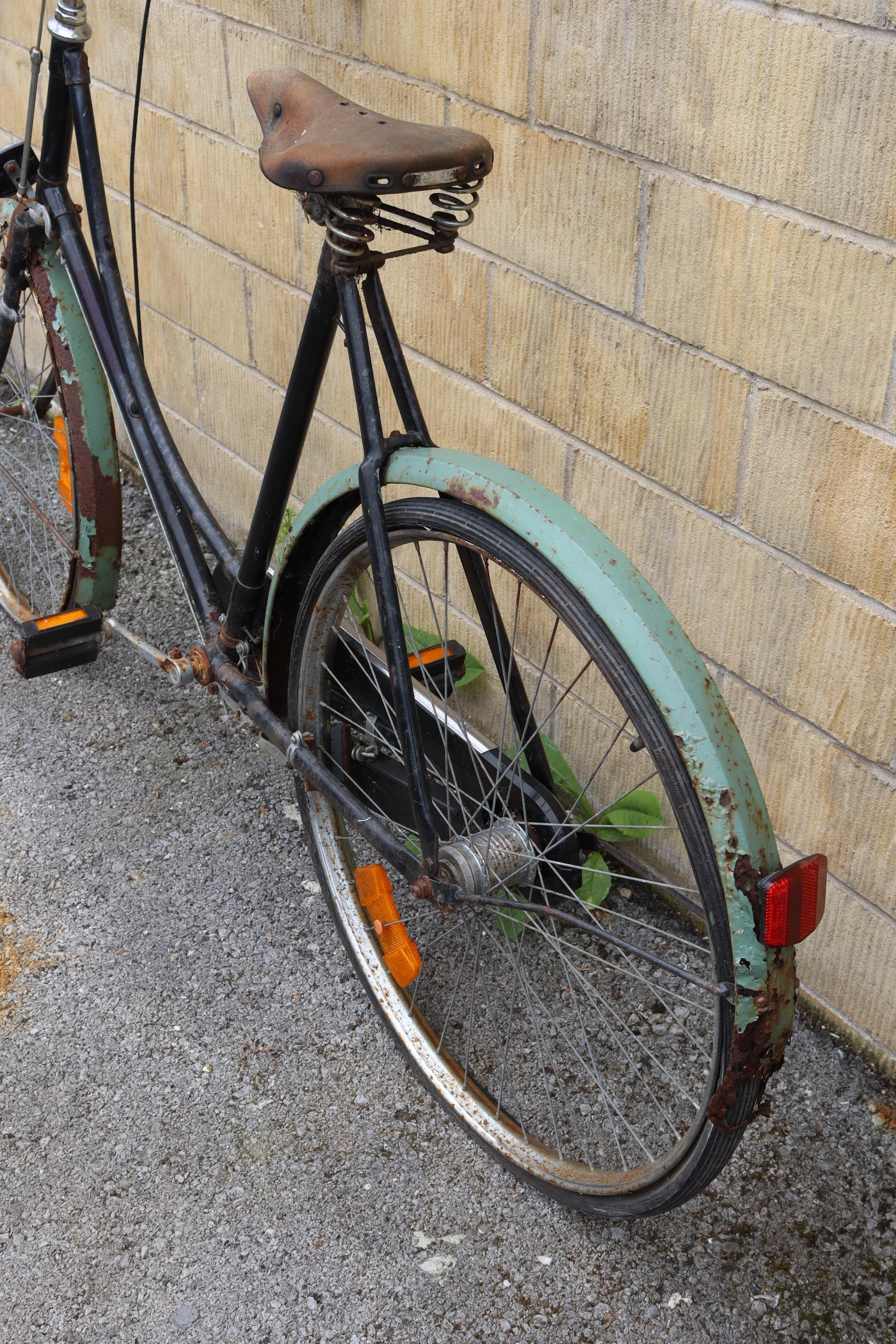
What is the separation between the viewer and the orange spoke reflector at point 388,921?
2.02m

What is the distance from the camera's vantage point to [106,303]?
249 cm

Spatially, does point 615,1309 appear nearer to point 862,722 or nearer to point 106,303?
point 862,722

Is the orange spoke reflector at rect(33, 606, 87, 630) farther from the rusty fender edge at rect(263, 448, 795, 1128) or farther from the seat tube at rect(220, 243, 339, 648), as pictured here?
the rusty fender edge at rect(263, 448, 795, 1128)

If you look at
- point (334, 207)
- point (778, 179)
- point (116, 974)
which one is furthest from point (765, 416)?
point (116, 974)

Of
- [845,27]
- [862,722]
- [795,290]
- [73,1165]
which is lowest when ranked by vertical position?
[73,1165]

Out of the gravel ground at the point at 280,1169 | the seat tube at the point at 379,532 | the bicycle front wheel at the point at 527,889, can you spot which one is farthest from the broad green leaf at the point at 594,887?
the seat tube at the point at 379,532

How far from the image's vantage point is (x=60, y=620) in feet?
9.53

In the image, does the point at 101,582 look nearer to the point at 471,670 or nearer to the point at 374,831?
the point at 471,670

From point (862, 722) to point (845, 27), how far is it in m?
1.02

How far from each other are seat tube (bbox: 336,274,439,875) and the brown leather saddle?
170 mm

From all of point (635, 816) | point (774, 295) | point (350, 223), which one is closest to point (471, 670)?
point (635, 816)

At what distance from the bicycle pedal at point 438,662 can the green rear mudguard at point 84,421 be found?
757mm

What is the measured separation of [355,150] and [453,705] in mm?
1390

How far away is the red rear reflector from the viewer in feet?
4.89
